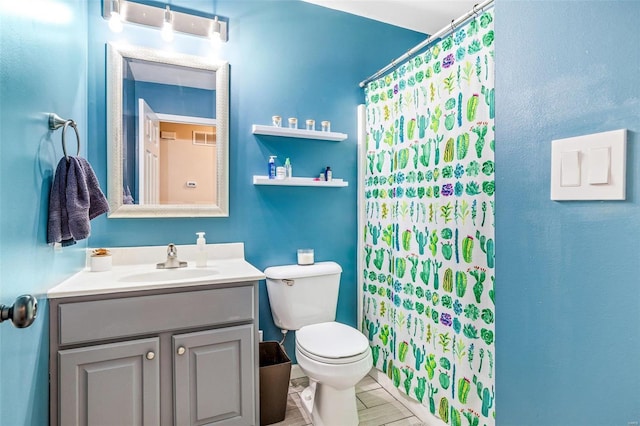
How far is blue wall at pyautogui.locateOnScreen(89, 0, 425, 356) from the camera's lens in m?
1.83

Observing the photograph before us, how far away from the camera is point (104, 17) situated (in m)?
1.75

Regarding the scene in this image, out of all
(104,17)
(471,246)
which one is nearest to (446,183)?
(471,246)

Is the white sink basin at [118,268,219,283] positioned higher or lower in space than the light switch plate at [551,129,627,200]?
lower

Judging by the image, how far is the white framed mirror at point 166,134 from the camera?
178cm

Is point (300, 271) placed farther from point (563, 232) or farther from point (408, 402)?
point (563, 232)

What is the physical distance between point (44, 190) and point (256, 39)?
1461 millimetres

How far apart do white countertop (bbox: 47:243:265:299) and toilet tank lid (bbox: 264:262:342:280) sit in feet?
0.64

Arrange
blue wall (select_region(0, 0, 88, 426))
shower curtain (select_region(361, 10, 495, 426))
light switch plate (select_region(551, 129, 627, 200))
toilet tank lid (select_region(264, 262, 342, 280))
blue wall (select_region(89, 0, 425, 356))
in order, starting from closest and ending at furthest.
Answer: light switch plate (select_region(551, 129, 627, 200))
blue wall (select_region(0, 0, 88, 426))
shower curtain (select_region(361, 10, 495, 426))
blue wall (select_region(89, 0, 425, 356))
toilet tank lid (select_region(264, 262, 342, 280))

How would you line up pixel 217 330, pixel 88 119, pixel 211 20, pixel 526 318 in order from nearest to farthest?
pixel 526 318 < pixel 217 330 < pixel 88 119 < pixel 211 20

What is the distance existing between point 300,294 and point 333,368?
52 centimetres

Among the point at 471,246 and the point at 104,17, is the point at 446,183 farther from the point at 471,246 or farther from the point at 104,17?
the point at 104,17

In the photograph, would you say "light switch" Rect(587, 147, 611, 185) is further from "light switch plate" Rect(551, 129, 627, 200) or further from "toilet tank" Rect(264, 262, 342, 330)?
"toilet tank" Rect(264, 262, 342, 330)

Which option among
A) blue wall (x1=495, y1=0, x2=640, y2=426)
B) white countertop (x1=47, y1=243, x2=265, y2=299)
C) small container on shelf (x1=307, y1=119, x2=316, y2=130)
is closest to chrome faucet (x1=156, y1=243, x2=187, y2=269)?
white countertop (x1=47, y1=243, x2=265, y2=299)

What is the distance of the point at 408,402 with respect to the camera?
188 cm
